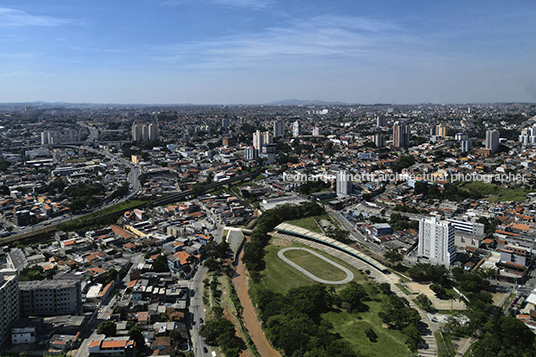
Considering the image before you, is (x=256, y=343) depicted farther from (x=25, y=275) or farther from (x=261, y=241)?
(x=25, y=275)

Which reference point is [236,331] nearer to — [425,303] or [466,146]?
[425,303]

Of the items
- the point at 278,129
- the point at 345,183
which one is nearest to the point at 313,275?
the point at 345,183

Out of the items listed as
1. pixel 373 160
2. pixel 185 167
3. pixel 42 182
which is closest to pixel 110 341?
pixel 42 182

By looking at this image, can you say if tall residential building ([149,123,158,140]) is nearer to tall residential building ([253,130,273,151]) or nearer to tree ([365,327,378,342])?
tall residential building ([253,130,273,151])

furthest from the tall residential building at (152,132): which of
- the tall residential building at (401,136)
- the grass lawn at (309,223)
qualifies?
the grass lawn at (309,223)

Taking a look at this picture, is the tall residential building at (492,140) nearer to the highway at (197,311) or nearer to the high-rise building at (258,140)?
the high-rise building at (258,140)

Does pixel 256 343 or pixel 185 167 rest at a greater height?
pixel 185 167

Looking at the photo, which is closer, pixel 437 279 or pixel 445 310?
pixel 445 310
